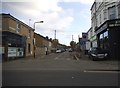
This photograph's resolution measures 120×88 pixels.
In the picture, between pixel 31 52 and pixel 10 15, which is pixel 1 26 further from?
pixel 31 52

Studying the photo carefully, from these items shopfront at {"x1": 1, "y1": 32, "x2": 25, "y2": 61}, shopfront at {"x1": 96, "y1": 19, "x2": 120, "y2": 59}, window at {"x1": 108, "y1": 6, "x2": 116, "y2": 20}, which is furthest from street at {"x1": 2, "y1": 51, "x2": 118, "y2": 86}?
window at {"x1": 108, "y1": 6, "x2": 116, "y2": 20}

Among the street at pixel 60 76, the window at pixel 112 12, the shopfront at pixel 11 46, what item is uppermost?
the window at pixel 112 12

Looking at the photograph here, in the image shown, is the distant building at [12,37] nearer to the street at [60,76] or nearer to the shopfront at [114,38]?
the street at [60,76]

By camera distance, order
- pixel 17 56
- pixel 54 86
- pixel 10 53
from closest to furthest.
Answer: pixel 54 86, pixel 10 53, pixel 17 56

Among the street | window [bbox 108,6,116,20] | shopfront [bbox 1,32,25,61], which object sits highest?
window [bbox 108,6,116,20]

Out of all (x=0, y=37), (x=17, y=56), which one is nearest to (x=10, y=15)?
(x=0, y=37)

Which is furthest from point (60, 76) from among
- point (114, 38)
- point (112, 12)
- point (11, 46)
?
point (112, 12)

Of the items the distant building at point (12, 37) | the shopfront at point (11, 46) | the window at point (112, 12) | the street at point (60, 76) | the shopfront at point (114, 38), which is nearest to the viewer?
the street at point (60, 76)

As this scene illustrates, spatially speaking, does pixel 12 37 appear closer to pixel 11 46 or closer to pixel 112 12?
pixel 11 46

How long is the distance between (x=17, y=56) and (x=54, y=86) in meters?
27.7

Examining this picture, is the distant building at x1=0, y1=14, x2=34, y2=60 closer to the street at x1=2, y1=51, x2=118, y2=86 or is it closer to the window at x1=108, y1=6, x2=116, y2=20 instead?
the street at x1=2, y1=51, x2=118, y2=86

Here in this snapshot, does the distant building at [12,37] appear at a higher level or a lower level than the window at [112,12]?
lower

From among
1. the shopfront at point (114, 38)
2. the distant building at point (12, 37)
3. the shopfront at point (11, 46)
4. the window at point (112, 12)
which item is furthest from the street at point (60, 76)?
the window at point (112, 12)

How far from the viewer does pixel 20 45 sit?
39.7 m
